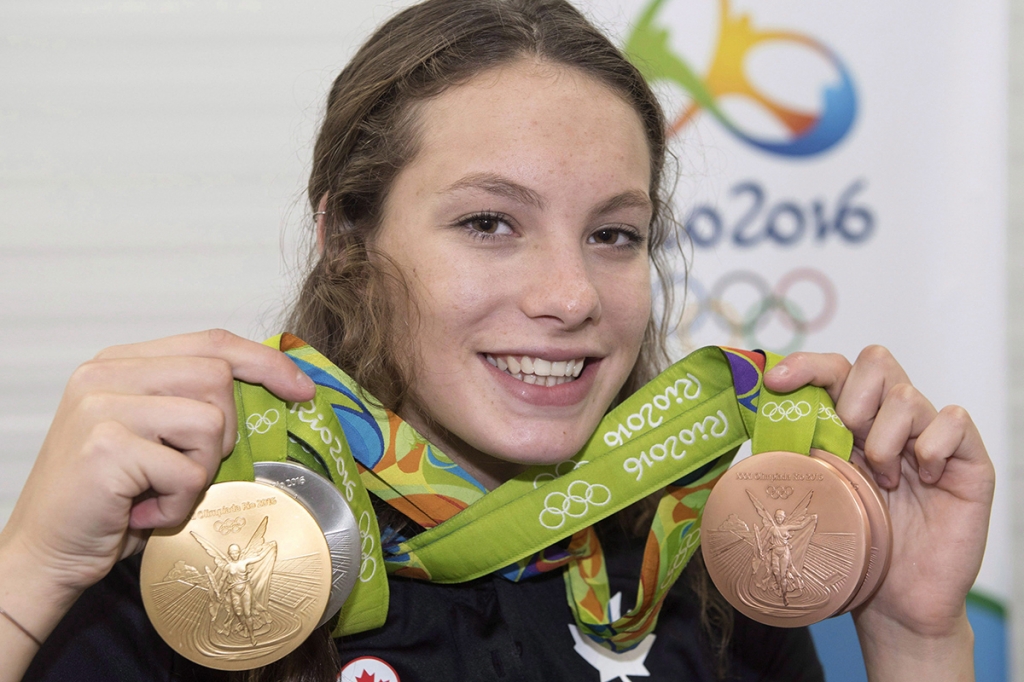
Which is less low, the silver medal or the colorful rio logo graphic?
the colorful rio logo graphic

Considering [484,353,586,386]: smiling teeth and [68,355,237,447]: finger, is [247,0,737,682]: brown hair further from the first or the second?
[68,355,237,447]: finger

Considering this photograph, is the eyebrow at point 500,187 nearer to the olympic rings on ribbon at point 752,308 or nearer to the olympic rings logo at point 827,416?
the olympic rings logo at point 827,416

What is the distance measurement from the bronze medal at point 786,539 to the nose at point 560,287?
286 mm

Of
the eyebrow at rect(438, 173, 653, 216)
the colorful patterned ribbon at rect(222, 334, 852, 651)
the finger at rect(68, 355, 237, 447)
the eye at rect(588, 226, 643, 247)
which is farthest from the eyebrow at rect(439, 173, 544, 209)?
the finger at rect(68, 355, 237, 447)

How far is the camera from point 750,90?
226 centimetres

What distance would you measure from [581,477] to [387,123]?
598 mm

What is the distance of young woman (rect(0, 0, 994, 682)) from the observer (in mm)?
1163

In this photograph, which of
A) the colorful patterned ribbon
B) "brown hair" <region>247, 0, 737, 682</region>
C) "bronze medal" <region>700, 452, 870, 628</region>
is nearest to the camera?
"bronze medal" <region>700, 452, 870, 628</region>

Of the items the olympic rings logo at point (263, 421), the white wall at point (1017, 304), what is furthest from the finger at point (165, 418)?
the white wall at point (1017, 304)

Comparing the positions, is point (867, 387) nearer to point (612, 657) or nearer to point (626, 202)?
point (626, 202)

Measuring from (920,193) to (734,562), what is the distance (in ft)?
4.94

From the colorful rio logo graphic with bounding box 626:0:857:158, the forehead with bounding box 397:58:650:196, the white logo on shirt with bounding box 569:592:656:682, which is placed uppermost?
the colorful rio logo graphic with bounding box 626:0:857:158

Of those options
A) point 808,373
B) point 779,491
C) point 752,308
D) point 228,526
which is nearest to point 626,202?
point 808,373

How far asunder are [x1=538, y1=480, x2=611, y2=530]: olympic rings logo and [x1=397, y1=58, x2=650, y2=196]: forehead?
42 centimetres
